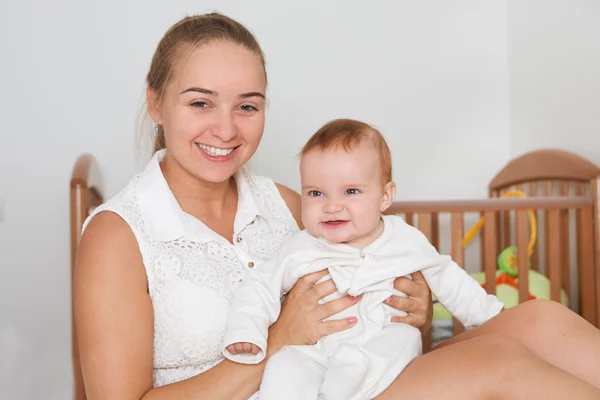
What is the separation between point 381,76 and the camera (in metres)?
2.75

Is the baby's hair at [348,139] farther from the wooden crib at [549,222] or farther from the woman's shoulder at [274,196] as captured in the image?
the wooden crib at [549,222]

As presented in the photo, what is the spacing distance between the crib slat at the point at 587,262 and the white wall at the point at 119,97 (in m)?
0.79

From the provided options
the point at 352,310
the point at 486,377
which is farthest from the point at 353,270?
the point at 486,377

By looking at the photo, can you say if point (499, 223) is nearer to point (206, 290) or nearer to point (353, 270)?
point (353, 270)

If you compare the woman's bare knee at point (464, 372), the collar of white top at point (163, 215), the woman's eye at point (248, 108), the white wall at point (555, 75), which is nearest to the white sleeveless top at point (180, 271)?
the collar of white top at point (163, 215)

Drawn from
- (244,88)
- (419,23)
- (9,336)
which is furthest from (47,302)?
(419,23)

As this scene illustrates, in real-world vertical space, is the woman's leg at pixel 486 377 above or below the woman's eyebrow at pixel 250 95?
below

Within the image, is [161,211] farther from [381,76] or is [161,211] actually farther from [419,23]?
[419,23]

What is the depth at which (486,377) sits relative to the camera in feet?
3.69

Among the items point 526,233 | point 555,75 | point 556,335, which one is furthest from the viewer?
point 555,75

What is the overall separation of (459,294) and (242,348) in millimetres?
468

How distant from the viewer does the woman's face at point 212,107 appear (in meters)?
1.34

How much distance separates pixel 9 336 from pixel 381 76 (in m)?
1.65

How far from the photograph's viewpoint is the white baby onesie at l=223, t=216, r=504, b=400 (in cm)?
117
